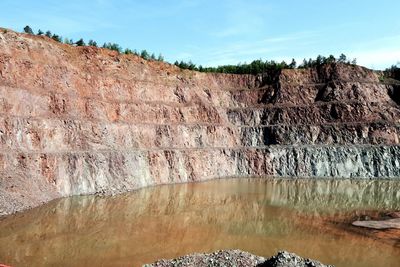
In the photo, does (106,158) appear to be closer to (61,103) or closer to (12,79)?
(61,103)

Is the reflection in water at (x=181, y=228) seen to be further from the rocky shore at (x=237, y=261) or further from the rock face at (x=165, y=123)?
the rock face at (x=165, y=123)

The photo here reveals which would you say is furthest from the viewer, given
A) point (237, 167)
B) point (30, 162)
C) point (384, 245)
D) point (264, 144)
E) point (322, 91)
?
point (322, 91)

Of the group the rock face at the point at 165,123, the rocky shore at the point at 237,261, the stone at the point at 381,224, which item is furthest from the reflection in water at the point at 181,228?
the rock face at the point at 165,123

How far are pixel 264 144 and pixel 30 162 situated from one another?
45.9 m

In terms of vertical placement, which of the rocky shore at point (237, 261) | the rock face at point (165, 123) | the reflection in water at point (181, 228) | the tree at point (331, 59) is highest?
the tree at point (331, 59)

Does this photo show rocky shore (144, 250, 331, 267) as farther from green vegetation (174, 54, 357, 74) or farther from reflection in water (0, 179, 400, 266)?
green vegetation (174, 54, 357, 74)

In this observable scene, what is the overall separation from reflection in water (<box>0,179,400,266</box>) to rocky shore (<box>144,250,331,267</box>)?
111 inches

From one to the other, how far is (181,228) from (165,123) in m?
38.8

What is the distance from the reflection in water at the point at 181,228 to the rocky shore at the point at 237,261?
2.81 meters

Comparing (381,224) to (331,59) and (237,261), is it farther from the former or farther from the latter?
(331,59)

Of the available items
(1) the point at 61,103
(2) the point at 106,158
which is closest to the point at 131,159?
(2) the point at 106,158

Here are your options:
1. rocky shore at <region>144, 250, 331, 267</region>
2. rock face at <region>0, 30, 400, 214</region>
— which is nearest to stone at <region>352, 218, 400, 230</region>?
rocky shore at <region>144, 250, 331, 267</region>

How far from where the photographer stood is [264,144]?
257 feet

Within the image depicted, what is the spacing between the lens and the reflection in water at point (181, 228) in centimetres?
2359
